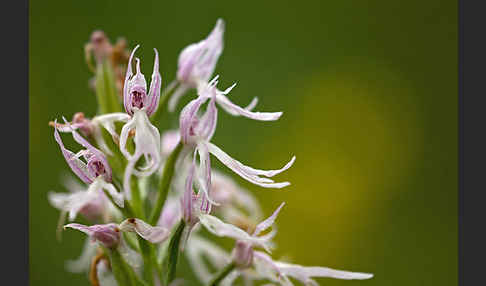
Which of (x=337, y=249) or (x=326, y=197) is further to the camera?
(x=326, y=197)

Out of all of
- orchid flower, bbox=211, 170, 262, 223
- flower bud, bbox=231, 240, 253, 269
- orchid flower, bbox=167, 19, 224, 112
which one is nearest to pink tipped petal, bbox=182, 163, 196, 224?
flower bud, bbox=231, 240, 253, 269

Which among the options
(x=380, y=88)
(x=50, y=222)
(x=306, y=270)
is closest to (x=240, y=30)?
(x=380, y=88)

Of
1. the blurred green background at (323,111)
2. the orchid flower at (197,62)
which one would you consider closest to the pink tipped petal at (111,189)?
the orchid flower at (197,62)

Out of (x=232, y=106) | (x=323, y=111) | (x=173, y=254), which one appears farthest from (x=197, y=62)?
(x=323, y=111)

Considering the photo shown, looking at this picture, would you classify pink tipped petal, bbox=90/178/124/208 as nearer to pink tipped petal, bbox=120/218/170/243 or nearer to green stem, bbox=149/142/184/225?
pink tipped petal, bbox=120/218/170/243

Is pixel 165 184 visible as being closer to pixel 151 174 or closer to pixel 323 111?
pixel 151 174

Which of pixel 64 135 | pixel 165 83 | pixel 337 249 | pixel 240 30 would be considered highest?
pixel 240 30

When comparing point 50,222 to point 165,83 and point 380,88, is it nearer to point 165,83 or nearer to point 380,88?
point 165,83
